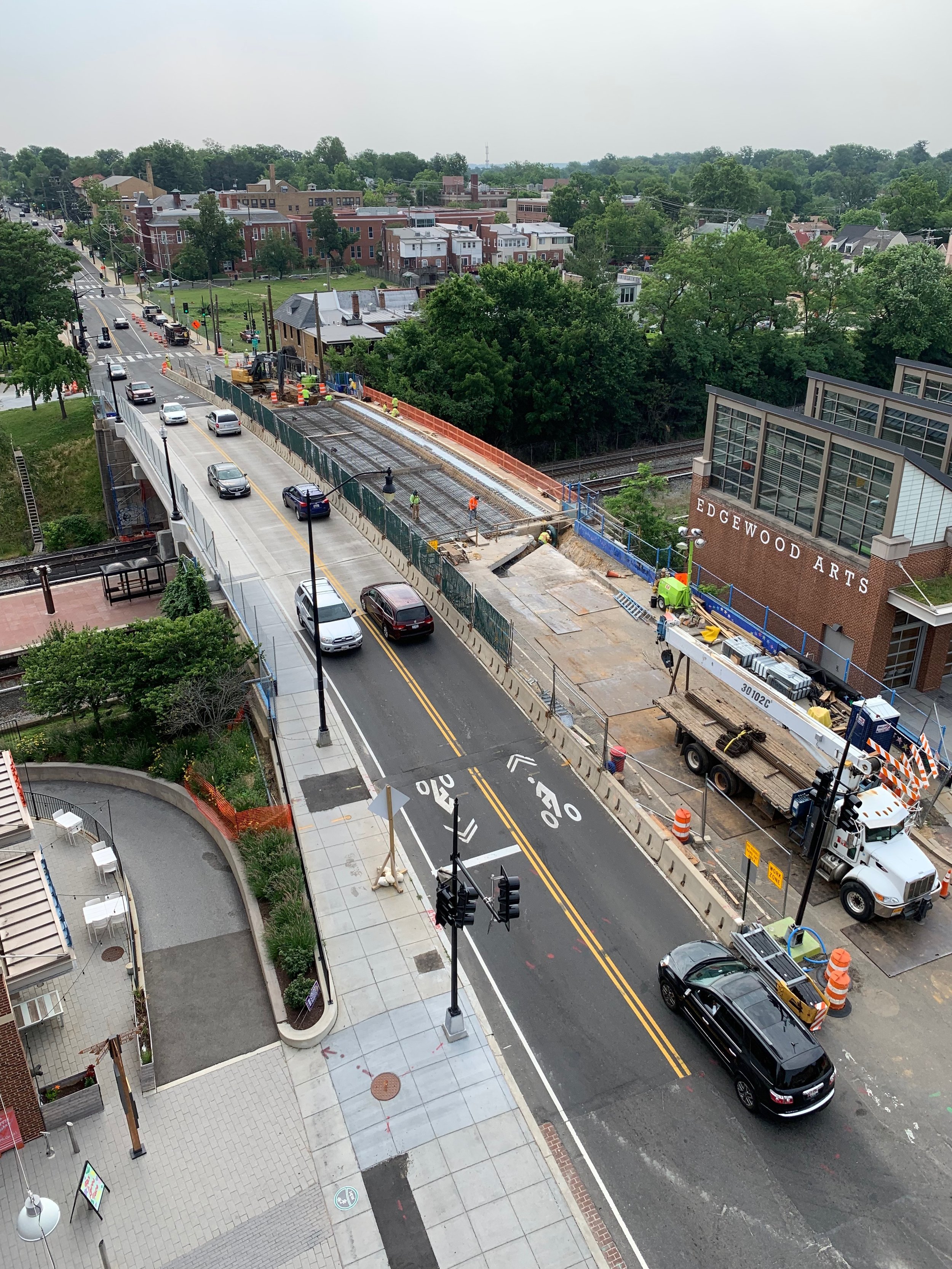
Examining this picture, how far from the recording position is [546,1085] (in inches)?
620

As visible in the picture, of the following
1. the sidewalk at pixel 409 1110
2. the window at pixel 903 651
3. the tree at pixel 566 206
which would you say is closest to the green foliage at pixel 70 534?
the sidewalk at pixel 409 1110

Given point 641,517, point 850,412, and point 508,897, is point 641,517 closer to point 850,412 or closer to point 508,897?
point 850,412

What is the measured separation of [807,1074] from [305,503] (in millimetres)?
31585

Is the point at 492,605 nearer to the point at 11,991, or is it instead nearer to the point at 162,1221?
the point at 11,991

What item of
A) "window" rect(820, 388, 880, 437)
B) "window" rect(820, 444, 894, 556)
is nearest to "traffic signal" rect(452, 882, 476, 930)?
"window" rect(820, 444, 894, 556)

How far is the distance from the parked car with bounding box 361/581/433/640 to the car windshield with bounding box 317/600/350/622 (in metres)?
1.19

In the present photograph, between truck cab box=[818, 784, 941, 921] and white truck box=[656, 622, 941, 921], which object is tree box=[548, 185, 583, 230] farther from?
truck cab box=[818, 784, 941, 921]

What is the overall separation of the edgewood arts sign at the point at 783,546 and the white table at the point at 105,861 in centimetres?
2309

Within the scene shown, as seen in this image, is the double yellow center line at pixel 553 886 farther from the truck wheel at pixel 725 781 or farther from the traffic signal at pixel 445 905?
the truck wheel at pixel 725 781

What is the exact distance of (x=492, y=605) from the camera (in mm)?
31938

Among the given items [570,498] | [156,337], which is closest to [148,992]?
[570,498]

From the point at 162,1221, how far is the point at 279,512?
3216cm

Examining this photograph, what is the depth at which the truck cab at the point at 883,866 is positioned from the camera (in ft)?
61.3

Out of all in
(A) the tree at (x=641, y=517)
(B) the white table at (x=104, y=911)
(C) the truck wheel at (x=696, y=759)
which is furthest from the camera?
(A) the tree at (x=641, y=517)
